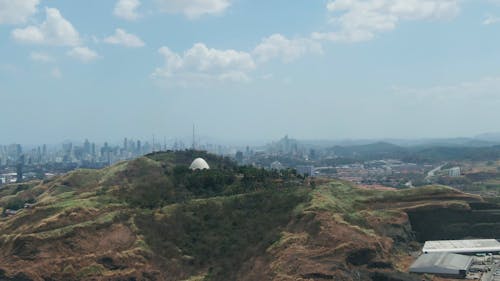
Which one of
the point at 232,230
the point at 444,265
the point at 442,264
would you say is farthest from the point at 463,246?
the point at 232,230

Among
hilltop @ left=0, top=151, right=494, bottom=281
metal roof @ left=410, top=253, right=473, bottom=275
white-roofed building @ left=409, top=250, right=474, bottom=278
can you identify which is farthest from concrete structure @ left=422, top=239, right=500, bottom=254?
white-roofed building @ left=409, top=250, right=474, bottom=278


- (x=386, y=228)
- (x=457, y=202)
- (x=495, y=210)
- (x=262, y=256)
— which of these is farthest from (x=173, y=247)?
(x=495, y=210)

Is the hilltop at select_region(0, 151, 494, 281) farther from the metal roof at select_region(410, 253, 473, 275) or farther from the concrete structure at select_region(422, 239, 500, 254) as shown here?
the concrete structure at select_region(422, 239, 500, 254)

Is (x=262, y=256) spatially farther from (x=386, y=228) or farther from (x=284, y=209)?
(x=386, y=228)

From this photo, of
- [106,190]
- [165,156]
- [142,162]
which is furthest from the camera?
[165,156]

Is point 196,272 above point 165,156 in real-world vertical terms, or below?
below

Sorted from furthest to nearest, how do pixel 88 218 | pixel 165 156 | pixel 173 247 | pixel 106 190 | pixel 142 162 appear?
pixel 165 156 < pixel 142 162 < pixel 106 190 < pixel 88 218 < pixel 173 247
